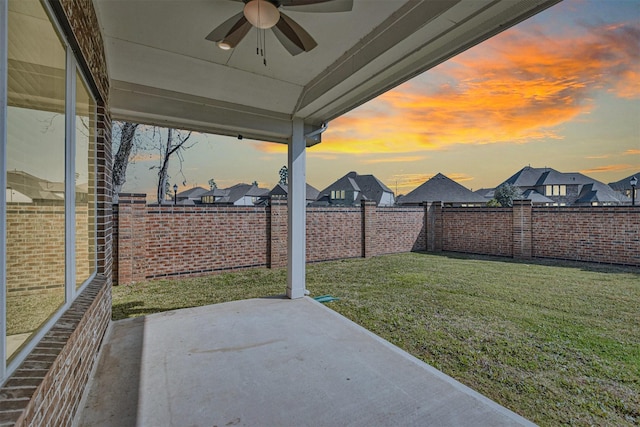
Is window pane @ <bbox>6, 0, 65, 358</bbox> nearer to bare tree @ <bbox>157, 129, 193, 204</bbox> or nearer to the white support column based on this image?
the white support column

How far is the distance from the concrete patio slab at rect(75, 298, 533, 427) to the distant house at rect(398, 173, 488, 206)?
22745 mm

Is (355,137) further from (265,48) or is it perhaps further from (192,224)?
(265,48)

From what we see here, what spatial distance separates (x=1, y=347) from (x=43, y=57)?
1.43 metres

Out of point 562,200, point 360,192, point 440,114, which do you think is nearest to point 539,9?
point 440,114

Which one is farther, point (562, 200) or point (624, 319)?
point (562, 200)

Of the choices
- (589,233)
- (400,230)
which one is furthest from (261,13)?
(589,233)

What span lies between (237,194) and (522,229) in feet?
77.1

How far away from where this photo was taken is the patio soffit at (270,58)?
220 cm

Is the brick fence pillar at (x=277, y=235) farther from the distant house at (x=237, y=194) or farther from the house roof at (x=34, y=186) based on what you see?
the distant house at (x=237, y=194)

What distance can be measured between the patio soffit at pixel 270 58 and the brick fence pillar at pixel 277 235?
3629 millimetres

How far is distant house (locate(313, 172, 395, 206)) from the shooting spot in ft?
90.8

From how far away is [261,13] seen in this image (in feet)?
7.13

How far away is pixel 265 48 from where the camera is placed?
9.75 feet

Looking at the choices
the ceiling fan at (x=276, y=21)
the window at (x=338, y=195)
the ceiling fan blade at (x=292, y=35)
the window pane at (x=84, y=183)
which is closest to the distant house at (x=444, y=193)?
the window at (x=338, y=195)
